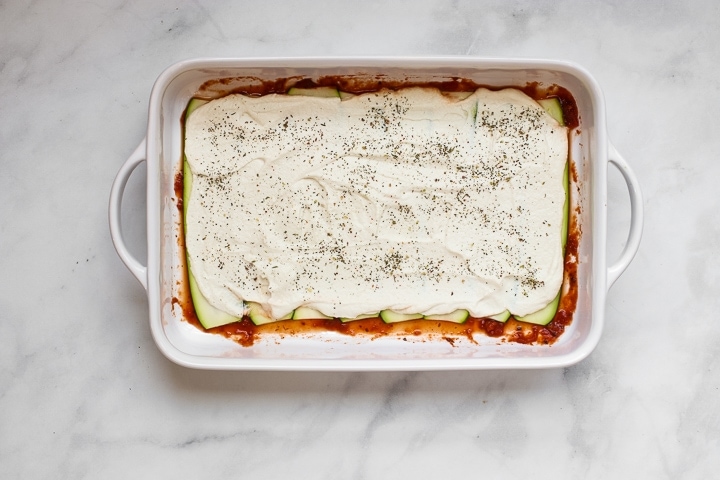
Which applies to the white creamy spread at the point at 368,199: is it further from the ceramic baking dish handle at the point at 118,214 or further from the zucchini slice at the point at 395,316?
the ceramic baking dish handle at the point at 118,214

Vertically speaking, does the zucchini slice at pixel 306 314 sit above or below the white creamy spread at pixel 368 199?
below

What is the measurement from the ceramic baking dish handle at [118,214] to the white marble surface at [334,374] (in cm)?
18

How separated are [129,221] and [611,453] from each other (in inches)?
57.9

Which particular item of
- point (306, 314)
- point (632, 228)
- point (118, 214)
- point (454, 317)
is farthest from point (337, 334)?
point (632, 228)

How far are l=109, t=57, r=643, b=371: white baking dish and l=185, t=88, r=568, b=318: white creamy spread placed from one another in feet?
0.21

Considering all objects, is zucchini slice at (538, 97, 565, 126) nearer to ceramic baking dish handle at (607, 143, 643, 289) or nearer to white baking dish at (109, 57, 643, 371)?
white baking dish at (109, 57, 643, 371)

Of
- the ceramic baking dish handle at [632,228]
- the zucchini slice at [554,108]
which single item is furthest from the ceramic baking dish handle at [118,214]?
the ceramic baking dish handle at [632,228]

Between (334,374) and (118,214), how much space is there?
701 millimetres

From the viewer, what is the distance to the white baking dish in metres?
1.43

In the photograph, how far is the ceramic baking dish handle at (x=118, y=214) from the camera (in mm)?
1438

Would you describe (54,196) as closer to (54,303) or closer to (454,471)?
(54,303)

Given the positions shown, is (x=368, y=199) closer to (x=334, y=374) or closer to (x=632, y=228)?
(x=334, y=374)

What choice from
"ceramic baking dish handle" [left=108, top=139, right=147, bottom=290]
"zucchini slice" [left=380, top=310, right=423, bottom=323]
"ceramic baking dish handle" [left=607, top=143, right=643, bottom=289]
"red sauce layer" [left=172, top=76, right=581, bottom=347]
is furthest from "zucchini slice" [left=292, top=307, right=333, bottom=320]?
"ceramic baking dish handle" [left=607, top=143, right=643, bottom=289]

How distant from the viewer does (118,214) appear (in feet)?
4.76
